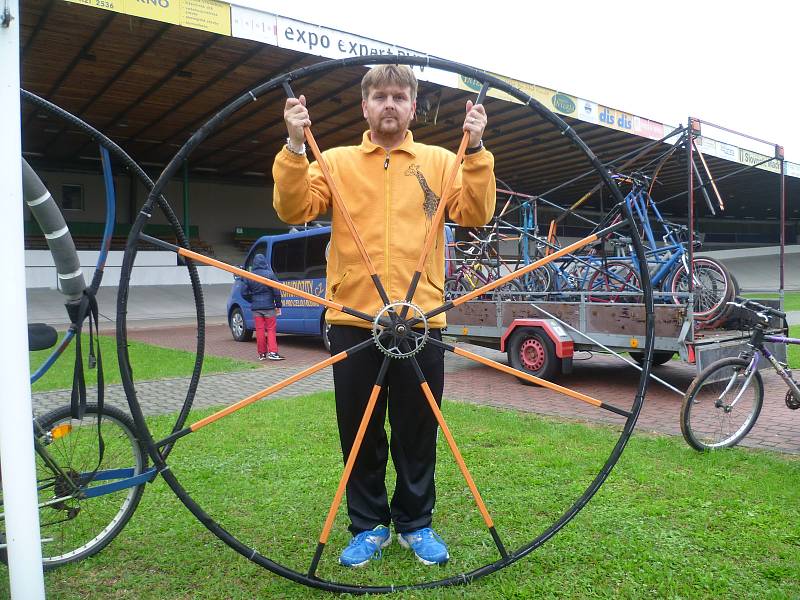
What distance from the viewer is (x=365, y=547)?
2.85 metres

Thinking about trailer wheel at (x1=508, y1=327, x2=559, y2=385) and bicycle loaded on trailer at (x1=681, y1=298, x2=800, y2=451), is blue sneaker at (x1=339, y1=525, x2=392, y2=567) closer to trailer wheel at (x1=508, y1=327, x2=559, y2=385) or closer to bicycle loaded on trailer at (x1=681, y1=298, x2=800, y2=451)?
bicycle loaded on trailer at (x1=681, y1=298, x2=800, y2=451)

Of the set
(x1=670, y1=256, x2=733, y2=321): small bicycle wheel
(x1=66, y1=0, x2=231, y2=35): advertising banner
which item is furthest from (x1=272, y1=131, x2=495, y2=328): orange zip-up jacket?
(x1=66, y1=0, x2=231, y2=35): advertising banner

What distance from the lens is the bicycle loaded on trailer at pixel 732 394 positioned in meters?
4.72

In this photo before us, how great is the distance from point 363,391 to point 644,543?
1537 mm

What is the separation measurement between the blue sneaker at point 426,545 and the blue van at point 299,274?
7825mm

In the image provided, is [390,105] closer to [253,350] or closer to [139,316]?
[253,350]

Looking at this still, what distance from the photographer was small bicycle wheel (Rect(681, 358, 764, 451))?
4699 millimetres

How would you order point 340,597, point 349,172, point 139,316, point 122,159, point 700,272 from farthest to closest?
point 139,316, point 700,272, point 122,159, point 349,172, point 340,597

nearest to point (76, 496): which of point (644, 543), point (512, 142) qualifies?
point (644, 543)

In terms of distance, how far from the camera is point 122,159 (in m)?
3.01

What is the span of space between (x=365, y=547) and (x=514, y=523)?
2.83 ft

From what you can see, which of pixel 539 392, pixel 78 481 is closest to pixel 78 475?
pixel 78 481

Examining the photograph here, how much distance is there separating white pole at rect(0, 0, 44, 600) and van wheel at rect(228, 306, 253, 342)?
10880 millimetres

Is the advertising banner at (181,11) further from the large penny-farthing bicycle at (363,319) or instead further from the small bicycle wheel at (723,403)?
the small bicycle wheel at (723,403)
